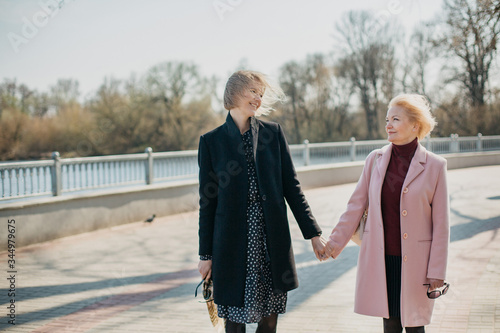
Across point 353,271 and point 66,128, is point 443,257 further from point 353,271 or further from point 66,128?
point 66,128

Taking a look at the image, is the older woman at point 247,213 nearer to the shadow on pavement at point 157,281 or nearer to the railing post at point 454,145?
the shadow on pavement at point 157,281

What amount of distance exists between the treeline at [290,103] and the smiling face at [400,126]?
28338 mm

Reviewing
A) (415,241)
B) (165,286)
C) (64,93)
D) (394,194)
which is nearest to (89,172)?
(165,286)

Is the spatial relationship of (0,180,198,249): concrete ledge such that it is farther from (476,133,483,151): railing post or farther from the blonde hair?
(476,133,483,151): railing post

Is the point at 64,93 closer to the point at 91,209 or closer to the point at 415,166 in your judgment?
the point at 91,209

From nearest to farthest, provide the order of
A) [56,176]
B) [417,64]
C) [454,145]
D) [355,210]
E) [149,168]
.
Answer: [355,210]
[56,176]
[149,168]
[454,145]
[417,64]

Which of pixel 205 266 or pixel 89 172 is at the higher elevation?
pixel 89 172

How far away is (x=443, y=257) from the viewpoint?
2895 mm

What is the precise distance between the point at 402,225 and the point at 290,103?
42.0m

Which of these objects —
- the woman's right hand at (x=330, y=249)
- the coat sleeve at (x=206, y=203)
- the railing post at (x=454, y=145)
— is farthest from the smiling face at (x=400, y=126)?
the railing post at (x=454, y=145)

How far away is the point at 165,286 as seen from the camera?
620 cm

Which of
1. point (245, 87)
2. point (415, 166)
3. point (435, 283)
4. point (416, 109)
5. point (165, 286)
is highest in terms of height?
point (245, 87)

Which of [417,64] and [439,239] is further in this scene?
[417,64]

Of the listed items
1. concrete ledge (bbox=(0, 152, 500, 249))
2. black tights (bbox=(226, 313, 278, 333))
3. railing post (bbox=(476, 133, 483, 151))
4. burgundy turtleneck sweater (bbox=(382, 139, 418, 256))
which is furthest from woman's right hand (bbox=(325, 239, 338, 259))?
railing post (bbox=(476, 133, 483, 151))
